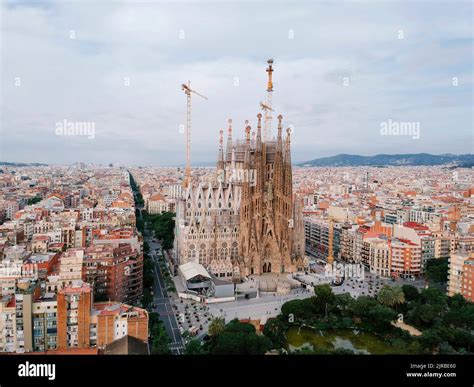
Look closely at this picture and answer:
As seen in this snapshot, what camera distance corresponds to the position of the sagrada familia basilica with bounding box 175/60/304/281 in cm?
1870

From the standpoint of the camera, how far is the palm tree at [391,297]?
1408cm

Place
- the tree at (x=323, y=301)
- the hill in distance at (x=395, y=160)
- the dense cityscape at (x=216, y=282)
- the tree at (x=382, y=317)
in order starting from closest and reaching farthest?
the dense cityscape at (x=216, y=282), the tree at (x=382, y=317), the tree at (x=323, y=301), the hill in distance at (x=395, y=160)

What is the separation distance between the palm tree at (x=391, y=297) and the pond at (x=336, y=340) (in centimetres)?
178

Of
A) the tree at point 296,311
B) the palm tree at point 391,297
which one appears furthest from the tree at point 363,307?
the tree at point 296,311

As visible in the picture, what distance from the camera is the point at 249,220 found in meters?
19.0

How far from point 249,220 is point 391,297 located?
710 cm

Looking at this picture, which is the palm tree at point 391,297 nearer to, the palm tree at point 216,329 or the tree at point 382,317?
the tree at point 382,317

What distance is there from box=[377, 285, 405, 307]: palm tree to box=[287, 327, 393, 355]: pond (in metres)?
1.78

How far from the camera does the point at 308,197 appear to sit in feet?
125

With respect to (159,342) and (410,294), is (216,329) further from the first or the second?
(410,294)

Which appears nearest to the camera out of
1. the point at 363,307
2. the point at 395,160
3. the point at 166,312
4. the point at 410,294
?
the point at 363,307

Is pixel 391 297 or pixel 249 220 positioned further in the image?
pixel 249 220

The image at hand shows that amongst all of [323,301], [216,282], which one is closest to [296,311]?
[323,301]

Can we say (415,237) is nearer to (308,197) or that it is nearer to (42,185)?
(308,197)
